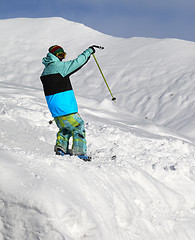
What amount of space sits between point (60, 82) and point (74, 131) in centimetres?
76

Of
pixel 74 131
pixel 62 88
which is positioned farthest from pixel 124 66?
pixel 62 88

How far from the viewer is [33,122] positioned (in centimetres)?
817

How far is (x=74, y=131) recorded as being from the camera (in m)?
5.49

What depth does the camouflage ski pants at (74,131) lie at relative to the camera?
17.7 ft

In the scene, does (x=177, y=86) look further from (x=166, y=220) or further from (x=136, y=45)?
(x=166, y=220)

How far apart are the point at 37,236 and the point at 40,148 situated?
3.72 m

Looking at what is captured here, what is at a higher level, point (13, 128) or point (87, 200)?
point (87, 200)

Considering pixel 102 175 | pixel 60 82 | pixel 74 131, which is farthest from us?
pixel 74 131

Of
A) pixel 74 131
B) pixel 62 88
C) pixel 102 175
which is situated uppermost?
pixel 62 88

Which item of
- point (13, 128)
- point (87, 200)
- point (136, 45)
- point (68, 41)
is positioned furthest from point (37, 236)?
point (68, 41)

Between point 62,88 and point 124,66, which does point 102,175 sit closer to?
point 62,88

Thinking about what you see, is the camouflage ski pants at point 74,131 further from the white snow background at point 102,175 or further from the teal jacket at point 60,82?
the white snow background at point 102,175

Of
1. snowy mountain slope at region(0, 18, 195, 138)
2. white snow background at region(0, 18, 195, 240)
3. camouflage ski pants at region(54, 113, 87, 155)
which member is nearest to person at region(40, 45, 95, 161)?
camouflage ski pants at region(54, 113, 87, 155)

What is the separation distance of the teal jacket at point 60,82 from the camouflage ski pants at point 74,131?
4.0 inches
